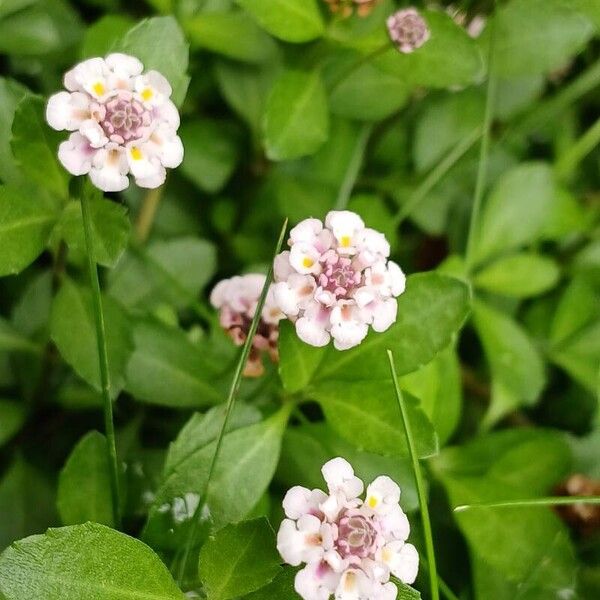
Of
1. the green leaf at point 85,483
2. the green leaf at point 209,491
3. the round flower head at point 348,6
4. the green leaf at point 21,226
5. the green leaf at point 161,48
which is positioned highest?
the round flower head at point 348,6

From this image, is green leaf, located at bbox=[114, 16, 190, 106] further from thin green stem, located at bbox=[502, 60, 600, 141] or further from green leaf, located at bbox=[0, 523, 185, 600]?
thin green stem, located at bbox=[502, 60, 600, 141]

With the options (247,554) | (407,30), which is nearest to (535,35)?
(407,30)

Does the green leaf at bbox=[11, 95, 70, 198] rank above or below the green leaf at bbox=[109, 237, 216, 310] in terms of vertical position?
above

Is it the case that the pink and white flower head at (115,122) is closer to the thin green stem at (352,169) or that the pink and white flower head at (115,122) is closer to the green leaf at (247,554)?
the green leaf at (247,554)

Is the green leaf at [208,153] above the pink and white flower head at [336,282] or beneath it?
beneath

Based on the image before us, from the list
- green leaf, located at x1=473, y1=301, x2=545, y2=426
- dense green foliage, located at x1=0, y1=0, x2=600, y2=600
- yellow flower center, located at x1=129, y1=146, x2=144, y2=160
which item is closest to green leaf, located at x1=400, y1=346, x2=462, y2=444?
dense green foliage, located at x1=0, y1=0, x2=600, y2=600

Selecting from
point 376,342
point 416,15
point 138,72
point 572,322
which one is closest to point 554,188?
point 572,322

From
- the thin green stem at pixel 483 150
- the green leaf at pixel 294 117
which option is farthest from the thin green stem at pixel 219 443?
the thin green stem at pixel 483 150
